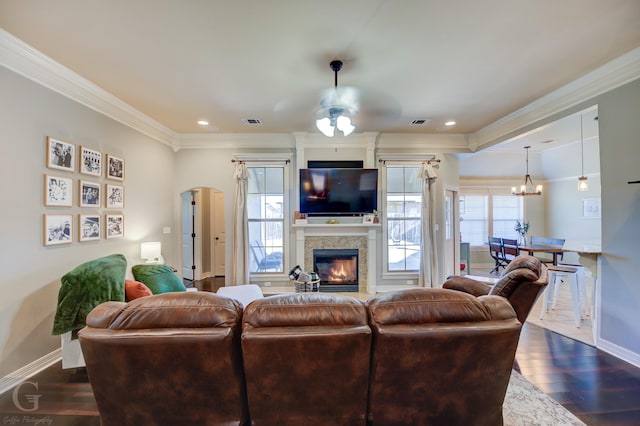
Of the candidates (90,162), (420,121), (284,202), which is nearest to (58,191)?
(90,162)

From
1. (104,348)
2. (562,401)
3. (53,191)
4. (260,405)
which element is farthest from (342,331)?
(53,191)

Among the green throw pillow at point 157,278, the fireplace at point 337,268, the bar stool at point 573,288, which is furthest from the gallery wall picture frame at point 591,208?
the green throw pillow at point 157,278

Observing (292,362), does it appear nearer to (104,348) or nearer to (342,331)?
(342,331)

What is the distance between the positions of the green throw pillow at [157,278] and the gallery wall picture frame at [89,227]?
680mm

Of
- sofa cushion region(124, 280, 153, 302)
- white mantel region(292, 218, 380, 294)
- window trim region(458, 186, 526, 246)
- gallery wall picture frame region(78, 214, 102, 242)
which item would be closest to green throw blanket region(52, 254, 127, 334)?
sofa cushion region(124, 280, 153, 302)

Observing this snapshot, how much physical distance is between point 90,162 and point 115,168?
38 centimetres

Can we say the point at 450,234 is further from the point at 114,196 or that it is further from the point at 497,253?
the point at 114,196

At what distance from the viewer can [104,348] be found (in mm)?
1182

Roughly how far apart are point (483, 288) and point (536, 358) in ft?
2.51

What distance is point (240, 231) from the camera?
464 cm

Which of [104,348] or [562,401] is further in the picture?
[562,401]

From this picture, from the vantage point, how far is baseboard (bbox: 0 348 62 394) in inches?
86.0

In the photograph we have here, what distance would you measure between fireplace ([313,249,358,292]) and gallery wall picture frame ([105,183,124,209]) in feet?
9.82

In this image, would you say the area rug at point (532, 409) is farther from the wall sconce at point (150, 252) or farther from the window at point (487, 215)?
the window at point (487, 215)
